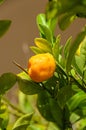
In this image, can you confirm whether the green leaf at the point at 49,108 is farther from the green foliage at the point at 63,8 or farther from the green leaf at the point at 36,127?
the green foliage at the point at 63,8

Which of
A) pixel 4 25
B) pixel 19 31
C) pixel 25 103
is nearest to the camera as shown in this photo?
pixel 4 25

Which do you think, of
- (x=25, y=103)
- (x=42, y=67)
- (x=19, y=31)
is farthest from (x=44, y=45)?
(x=19, y=31)

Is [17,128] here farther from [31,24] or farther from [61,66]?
[31,24]

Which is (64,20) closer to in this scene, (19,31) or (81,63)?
(81,63)

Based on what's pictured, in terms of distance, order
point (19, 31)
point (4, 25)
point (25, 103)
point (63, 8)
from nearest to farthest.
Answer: point (63, 8), point (4, 25), point (25, 103), point (19, 31)

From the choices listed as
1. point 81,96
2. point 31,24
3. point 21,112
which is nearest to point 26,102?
point 21,112

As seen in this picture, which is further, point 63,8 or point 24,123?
point 24,123
